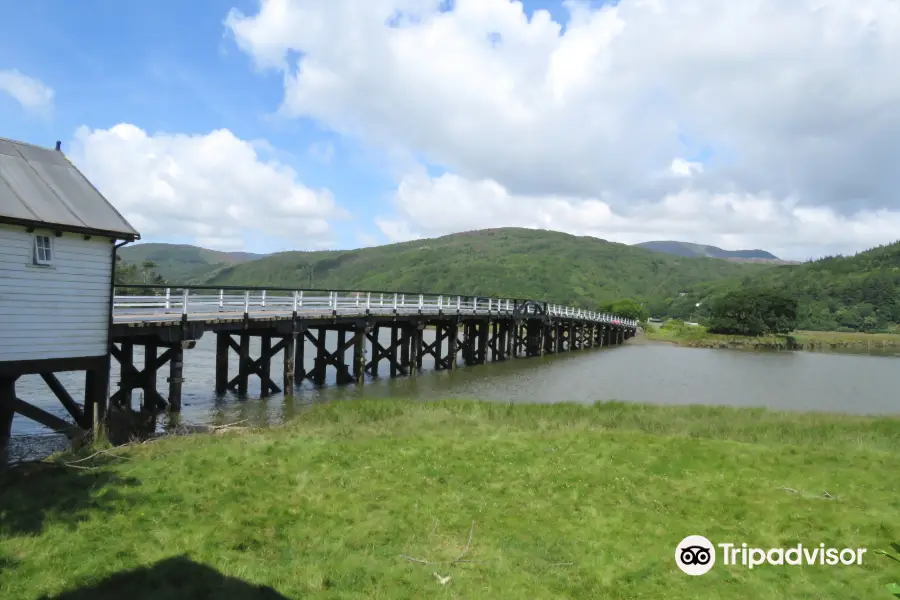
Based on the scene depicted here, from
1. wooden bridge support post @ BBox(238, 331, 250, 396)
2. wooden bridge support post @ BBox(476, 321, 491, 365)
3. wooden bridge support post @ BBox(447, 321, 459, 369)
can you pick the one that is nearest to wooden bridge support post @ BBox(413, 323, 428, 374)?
wooden bridge support post @ BBox(447, 321, 459, 369)

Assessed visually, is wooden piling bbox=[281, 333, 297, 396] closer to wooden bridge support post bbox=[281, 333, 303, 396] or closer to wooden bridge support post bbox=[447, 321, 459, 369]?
wooden bridge support post bbox=[281, 333, 303, 396]

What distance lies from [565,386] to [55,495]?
92.3ft

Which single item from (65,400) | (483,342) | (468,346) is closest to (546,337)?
(483,342)

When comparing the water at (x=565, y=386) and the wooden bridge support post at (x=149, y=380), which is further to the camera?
the water at (x=565, y=386)

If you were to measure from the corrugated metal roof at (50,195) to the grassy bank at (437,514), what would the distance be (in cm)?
520

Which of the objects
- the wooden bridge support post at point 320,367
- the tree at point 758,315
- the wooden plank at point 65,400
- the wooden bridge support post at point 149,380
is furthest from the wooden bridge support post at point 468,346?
the tree at point 758,315

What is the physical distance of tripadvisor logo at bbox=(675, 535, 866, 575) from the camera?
893 cm

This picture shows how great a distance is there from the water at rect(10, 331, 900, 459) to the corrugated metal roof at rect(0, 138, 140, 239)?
605 centimetres

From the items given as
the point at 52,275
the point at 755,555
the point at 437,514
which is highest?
the point at 52,275

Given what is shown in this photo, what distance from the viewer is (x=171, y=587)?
7.33 meters

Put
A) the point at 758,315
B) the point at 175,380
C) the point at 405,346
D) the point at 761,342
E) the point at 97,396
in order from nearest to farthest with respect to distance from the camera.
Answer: the point at 97,396, the point at 175,380, the point at 405,346, the point at 761,342, the point at 758,315

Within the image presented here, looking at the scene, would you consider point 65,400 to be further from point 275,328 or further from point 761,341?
point 761,341

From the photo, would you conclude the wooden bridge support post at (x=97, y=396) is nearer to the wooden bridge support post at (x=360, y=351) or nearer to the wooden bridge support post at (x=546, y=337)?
the wooden bridge support post at (x=360, y=351)

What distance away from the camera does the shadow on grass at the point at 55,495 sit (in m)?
8.95
